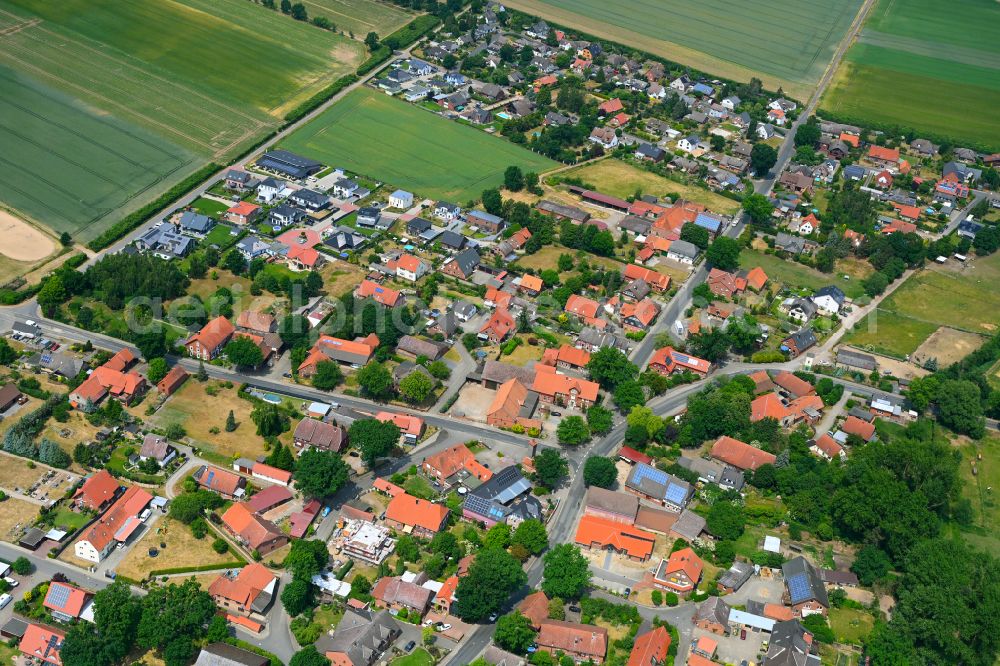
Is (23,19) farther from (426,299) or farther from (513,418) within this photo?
(513,418)

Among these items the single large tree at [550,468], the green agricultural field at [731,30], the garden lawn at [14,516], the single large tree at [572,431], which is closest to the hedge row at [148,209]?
the garden lawn at [14,516]

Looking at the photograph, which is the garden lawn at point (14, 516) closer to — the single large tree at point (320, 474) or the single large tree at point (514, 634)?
the single large tree at point (320, 474)

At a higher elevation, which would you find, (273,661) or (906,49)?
(906,49)

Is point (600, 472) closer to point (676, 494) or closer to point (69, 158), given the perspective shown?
point (676, 494)

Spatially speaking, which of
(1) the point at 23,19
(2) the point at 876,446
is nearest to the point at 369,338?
(2) the point at 876,446

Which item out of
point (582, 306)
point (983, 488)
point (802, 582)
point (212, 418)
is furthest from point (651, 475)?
point (212, 418)

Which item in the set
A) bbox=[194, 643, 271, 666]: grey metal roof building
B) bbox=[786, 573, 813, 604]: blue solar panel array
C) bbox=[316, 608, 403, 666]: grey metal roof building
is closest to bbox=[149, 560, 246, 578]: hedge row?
bbox=[194, 643, 271, 666]: grey metal roof building

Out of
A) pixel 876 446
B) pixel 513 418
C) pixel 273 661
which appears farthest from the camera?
pixel 513 418

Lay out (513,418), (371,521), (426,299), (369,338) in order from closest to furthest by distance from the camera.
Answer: (371,521)
(513,418)
(369,338)
(426,299)

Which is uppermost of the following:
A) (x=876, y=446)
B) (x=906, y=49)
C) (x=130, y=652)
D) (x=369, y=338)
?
(x=906, y=49)
